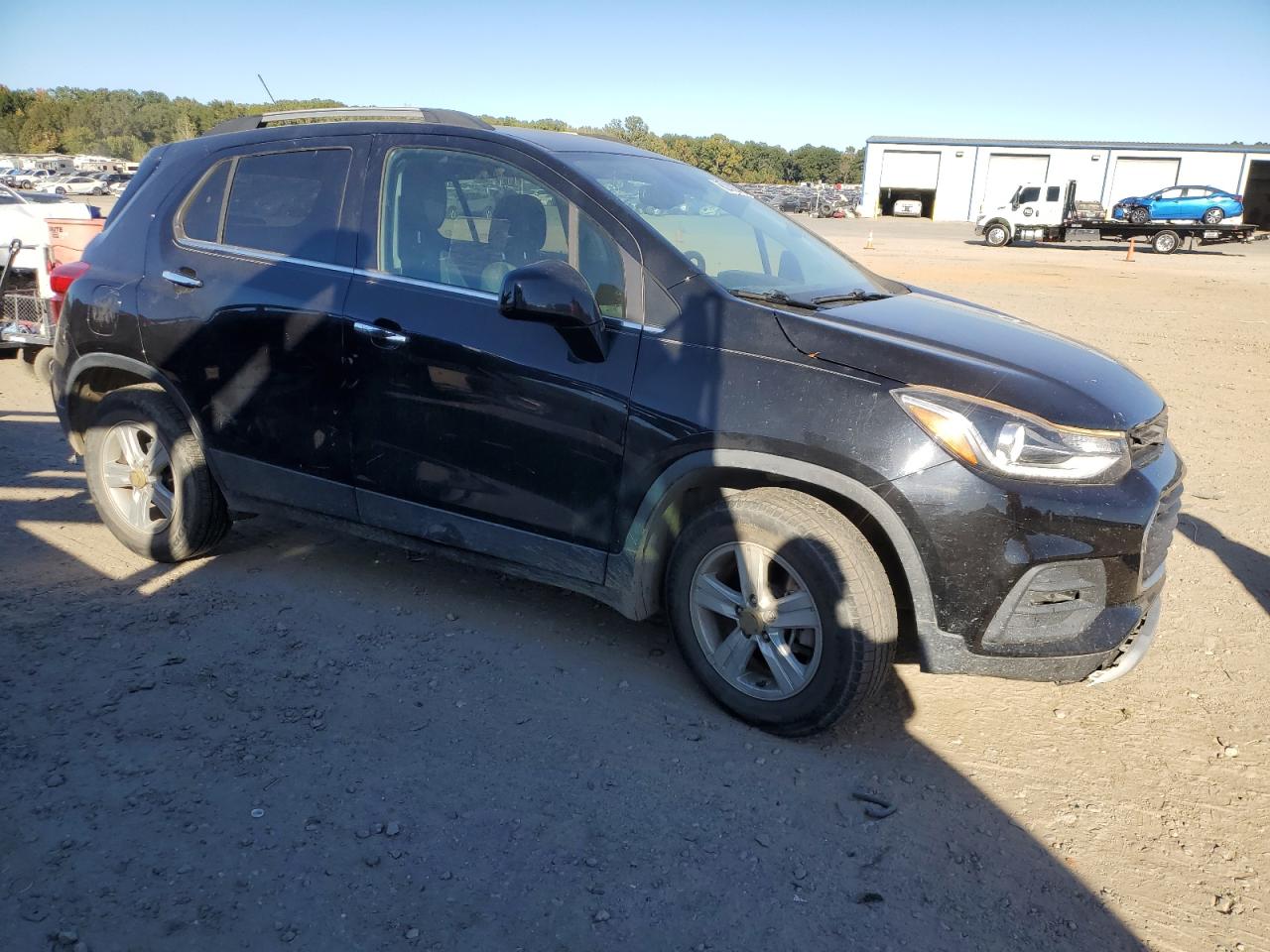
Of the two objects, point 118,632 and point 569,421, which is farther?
point 118,632

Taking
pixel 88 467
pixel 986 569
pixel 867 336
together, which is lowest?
pixel 88 467

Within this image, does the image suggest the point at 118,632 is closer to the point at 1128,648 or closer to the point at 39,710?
the point at 39,710

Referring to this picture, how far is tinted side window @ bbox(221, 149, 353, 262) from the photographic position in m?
4.00

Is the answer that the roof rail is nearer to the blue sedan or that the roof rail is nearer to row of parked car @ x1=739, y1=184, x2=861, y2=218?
the blue sedan

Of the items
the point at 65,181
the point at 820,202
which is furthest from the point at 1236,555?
the point at 65,181

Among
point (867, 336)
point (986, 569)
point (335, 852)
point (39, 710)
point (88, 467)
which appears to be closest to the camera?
point (335, 852)

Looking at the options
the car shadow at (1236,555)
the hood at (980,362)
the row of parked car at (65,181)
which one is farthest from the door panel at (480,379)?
the row of parked car at (65,181)

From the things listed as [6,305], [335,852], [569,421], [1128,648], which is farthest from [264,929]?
[6,305]

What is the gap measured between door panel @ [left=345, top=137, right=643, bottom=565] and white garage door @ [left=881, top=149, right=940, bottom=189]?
61974mm

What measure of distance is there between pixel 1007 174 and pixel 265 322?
205 ft

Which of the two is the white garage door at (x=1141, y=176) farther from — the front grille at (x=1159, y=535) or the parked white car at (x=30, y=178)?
the front grille at (x=1159, y=535)

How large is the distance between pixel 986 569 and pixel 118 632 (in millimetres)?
3441

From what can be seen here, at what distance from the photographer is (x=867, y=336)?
3.16m

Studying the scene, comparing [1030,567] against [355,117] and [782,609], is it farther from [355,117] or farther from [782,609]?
[355,117]
